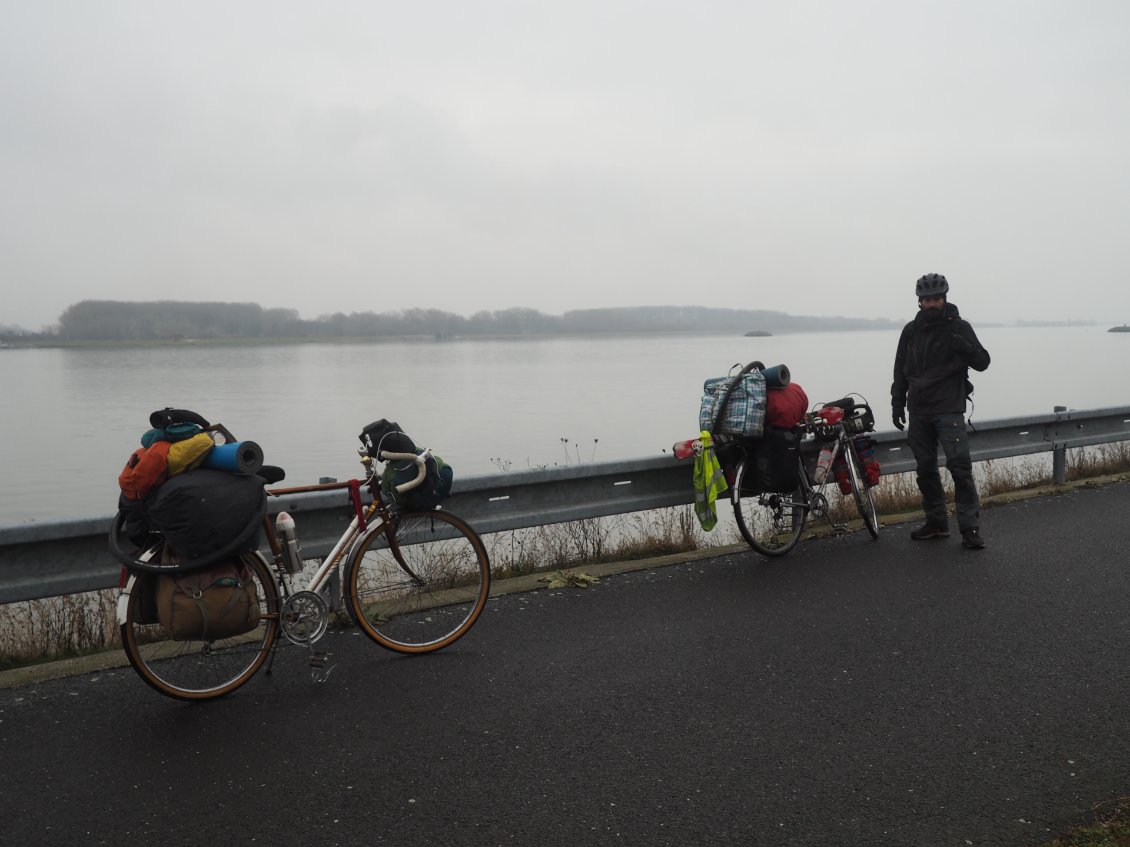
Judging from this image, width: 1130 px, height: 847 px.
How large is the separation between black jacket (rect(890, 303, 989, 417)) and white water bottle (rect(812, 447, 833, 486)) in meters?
0.83

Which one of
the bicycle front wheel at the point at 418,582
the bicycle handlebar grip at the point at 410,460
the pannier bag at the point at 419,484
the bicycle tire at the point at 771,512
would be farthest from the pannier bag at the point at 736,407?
the bicycle handlebar grip at the point at 410,460

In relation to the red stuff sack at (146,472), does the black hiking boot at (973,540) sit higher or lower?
lower

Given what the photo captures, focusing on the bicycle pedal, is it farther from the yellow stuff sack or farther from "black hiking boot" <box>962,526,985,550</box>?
"black hiking boot" <box>962,526,985,550</box>

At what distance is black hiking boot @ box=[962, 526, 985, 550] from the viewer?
7.71 metres

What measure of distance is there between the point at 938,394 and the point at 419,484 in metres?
4.68

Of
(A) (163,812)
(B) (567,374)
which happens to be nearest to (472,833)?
(A) (163,812)

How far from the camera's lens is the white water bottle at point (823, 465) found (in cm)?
805

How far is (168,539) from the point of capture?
14.8 feet

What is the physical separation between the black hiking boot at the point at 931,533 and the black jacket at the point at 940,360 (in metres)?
0.92

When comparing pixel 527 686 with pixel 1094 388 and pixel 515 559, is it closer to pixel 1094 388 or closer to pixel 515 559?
pixel 515 559

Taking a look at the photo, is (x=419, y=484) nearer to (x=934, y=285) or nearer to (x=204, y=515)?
(x=204, y=515)

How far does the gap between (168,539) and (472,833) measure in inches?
78.9

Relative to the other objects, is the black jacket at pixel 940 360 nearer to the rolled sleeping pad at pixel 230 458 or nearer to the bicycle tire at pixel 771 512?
the bicycle tire at pixel 771 512

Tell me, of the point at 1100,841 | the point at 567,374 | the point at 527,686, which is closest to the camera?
the point at 1100,841
